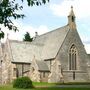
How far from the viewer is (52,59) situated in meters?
68.4

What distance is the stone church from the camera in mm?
67400

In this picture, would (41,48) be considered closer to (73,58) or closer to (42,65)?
(42,65)

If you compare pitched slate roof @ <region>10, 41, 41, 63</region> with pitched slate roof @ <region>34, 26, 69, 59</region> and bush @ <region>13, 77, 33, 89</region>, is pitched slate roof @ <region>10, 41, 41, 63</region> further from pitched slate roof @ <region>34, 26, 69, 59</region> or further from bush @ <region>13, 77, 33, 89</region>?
bush @ <region>13, 77, 33, 89</region>

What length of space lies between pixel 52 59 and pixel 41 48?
8937 mm

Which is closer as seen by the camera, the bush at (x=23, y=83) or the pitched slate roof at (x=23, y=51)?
the bush at (x=23, y=83)

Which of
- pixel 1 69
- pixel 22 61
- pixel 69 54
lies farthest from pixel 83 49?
pixel 1 69

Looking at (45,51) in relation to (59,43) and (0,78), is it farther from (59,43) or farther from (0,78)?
(0,78)

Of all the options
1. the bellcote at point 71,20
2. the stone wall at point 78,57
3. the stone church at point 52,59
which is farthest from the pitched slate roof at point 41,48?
the stone wall at point 78,57

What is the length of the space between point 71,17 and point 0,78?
23.4m

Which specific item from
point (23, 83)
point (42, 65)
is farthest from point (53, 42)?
point (23, 83)

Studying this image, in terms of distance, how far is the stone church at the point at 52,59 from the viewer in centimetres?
6740

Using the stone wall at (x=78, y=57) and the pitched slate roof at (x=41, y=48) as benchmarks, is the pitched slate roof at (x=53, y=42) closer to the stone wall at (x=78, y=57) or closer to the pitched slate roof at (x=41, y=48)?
the pitched slate roof at (x=41, y=48)

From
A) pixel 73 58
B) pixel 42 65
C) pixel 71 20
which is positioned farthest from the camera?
pixel 71 20

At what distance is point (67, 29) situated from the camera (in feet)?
233
